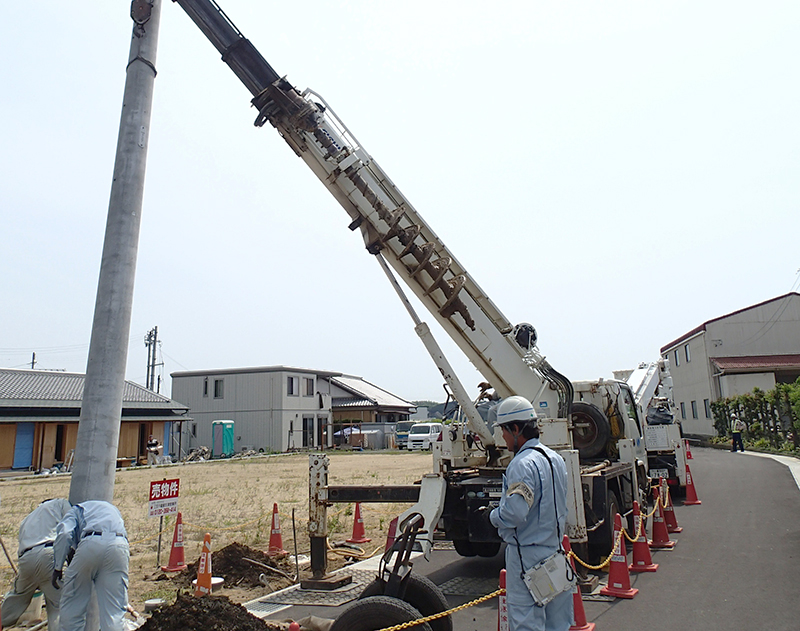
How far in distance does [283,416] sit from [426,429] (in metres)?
10.8

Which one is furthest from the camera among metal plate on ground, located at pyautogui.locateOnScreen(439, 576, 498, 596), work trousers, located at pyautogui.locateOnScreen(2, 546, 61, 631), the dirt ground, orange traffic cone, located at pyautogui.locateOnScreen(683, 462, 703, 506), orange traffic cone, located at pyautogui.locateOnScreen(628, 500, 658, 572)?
orange traffic cone, located at pyautogui.locateOnScreen(683, 462, 703, 506)

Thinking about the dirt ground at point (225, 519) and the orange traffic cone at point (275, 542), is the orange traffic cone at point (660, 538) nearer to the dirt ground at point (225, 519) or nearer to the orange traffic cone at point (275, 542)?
the dirt ground at point (225, 519)

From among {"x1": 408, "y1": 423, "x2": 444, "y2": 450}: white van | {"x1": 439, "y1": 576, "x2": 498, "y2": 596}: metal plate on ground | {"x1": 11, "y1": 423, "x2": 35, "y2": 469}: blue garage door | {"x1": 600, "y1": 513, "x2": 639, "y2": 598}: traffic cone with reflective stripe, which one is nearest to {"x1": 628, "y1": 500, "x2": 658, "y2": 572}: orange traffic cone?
{"x1": 600, "y1": 513, "x2": 639, "y2": 598}: traffic cone with reflective stripe

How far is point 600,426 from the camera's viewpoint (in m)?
10.3

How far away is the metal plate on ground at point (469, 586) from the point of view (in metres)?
7.86

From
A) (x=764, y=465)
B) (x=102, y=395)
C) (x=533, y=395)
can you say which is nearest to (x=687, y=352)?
(x=764, y=465)

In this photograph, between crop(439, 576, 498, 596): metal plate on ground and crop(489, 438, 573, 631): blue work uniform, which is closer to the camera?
crop(489, 438, 573, 631): blue work uniform

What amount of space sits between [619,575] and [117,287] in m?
6.52

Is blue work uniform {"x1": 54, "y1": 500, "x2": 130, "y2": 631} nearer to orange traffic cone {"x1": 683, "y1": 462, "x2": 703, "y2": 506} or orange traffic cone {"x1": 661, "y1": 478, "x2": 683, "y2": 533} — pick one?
orange traffic cone {"x1": 661, "y1": 478, "x2": 683, "y2": 533}

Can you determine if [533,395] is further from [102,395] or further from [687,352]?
[687,352]

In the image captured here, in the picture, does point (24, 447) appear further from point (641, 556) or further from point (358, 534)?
point (641, 556)

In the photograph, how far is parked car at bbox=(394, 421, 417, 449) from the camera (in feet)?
162

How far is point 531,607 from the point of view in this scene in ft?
13.2

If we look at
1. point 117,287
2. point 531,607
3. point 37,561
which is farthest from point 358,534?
point 531,607
